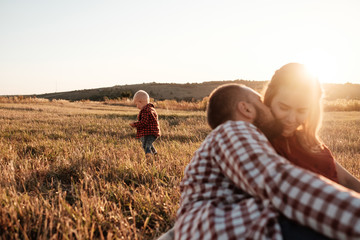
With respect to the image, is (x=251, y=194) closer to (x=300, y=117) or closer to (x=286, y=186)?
(x=286, y=186)

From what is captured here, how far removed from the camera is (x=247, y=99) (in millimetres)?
1725

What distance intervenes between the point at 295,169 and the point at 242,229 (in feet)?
1.22

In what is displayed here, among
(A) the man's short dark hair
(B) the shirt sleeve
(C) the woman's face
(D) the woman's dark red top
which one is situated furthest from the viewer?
(D) the woman's dark red top

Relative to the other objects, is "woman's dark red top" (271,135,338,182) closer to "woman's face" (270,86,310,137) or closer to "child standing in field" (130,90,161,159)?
"woman's face" (270,86,310,137)

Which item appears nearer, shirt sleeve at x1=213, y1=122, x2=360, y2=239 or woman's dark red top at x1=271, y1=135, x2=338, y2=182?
shirt sleeve at x1=213, y1=122, x2=360, y2=239

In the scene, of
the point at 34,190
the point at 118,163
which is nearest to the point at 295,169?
the point at 34,190

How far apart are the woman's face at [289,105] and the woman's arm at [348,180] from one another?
2.36ft

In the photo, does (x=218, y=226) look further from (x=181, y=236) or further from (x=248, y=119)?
(x=248, y=119)

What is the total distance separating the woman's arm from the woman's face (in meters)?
0.72

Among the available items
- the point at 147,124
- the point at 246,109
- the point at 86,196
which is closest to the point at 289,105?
the point at 246,109

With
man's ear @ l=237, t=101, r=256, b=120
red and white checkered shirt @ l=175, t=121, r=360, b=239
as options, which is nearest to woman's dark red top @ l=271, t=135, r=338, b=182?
man's ear @ l=237, t=101, r=256, b=120

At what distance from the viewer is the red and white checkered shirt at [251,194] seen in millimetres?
1033

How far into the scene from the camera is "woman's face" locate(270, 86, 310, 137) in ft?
7.03

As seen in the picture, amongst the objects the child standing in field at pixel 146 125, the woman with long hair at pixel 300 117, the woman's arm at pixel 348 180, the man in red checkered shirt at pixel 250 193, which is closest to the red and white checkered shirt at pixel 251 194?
the man in red checkered shirt at pixel 250 193
